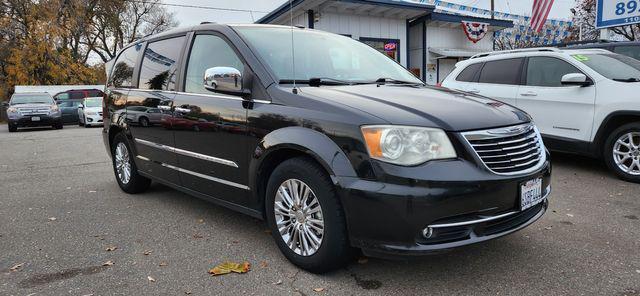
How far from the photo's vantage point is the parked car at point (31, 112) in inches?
690

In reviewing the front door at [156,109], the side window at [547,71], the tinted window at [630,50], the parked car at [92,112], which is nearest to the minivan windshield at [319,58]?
the front door at [156,109]

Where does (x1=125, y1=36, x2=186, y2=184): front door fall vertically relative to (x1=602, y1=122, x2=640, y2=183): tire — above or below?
above

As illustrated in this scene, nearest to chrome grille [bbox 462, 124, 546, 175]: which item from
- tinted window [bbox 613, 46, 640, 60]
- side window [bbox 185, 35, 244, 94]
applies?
side window [bbox 185, 35, 244, 94]

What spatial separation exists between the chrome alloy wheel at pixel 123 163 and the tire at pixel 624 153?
570 cm

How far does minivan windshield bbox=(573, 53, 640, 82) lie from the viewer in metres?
Answer: 5.94

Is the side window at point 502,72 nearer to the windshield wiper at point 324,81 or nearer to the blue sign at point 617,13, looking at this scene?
the windshield wiper at point 324,81

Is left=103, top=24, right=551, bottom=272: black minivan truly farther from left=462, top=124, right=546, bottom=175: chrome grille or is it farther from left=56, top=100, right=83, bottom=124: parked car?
left=56, top=100, right=83, bottom=124: parked car

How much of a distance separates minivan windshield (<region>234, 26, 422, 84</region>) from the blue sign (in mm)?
10792

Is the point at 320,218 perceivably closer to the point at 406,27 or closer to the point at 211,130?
the point at 211,130

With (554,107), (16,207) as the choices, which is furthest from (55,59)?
(554,107)

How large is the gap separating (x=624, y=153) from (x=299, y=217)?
14.8 feet

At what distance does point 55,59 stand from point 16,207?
1192 inches

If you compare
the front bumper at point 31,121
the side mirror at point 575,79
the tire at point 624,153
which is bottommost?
the front bumper at point 31,121

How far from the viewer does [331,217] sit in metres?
2.94
